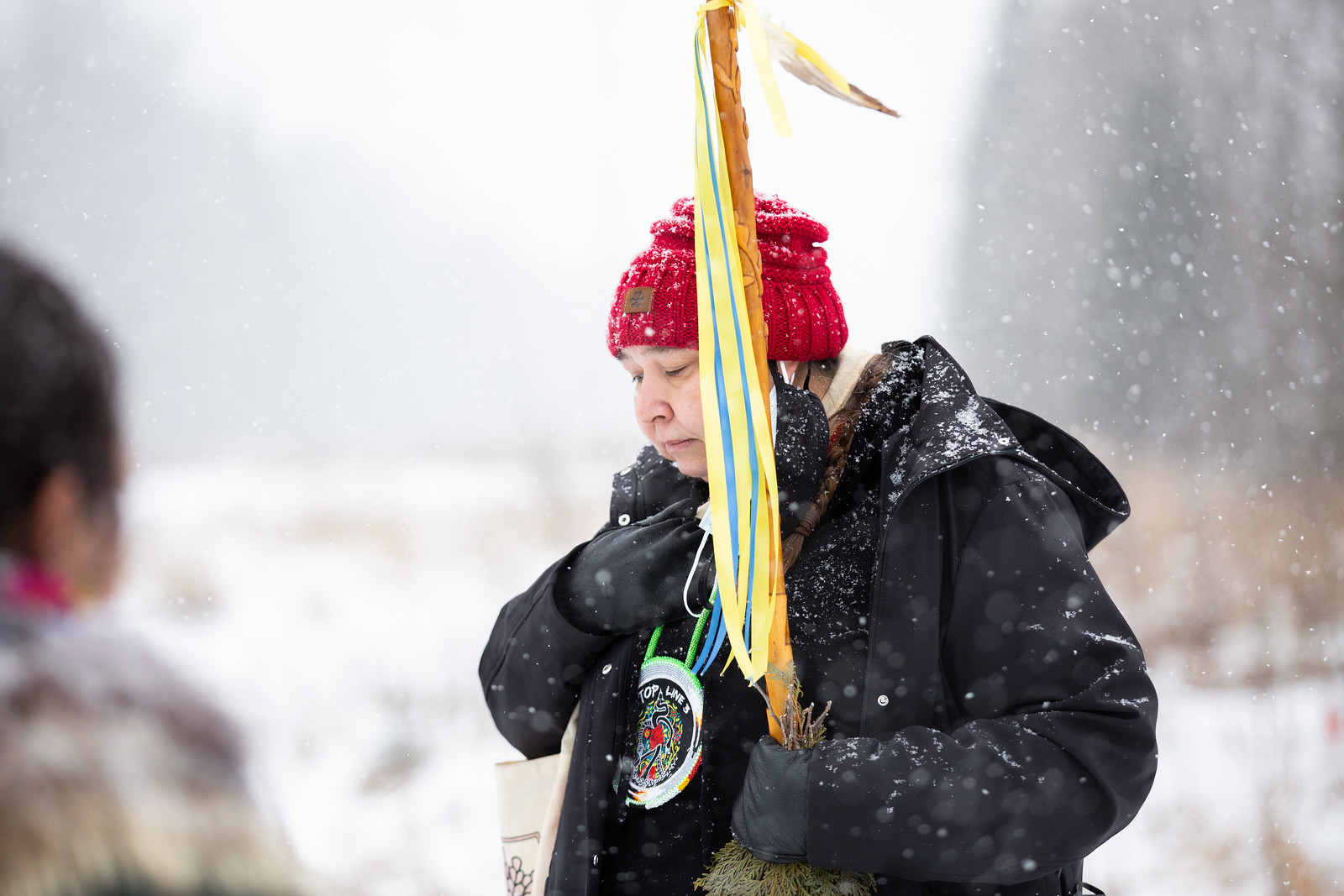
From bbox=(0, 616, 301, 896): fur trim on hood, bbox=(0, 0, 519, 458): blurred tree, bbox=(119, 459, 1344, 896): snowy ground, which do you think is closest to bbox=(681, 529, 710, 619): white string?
bbox=(0, 616, 301, 896): fur trim on hood

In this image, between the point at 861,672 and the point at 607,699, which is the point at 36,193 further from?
the point at 861,672

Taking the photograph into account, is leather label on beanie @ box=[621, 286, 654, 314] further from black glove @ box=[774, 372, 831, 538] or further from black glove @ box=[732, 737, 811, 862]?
black glove @ box=[732, 737, 811, 862]

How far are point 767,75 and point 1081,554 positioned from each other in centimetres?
69

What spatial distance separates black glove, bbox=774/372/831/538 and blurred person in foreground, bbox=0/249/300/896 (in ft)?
2.38

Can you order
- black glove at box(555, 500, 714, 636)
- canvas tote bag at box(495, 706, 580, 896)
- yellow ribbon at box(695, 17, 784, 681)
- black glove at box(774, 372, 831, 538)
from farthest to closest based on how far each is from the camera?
canvas tote bag at box(495, 706, 580, 896) < black glove at box(555, 500, 714, 636) < black glove at box(774, 372, 831, 538) < yellow ribbon at box(695, 17, 784, 681)

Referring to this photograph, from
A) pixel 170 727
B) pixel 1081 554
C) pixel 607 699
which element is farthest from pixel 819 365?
pixel 170 727

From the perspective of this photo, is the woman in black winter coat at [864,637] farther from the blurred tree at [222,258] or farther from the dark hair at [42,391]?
the blurred tree at [222,258]

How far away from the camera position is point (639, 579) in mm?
1228

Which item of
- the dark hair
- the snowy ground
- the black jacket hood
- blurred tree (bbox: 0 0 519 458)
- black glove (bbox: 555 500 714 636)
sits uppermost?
blurred tree (bbox: 0 0 519 458)

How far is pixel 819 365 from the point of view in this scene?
51.1 inches

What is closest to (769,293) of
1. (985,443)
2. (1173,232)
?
(985,443)

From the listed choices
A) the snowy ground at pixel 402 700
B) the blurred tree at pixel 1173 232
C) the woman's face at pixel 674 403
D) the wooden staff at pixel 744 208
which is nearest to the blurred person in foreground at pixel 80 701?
the wooden staff at pixel 744 208

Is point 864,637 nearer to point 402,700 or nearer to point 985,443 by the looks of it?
point 985,443

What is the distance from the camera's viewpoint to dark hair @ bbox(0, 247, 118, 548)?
116cm
